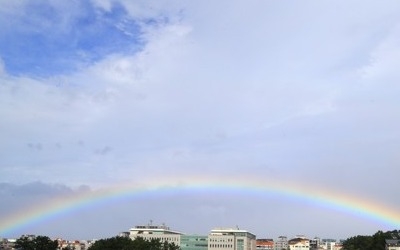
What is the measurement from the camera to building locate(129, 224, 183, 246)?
166m

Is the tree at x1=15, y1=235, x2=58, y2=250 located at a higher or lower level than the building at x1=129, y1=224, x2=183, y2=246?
lower

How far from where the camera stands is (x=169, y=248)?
104 m

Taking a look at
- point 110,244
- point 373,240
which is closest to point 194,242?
point 373,240

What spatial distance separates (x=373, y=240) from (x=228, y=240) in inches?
1902

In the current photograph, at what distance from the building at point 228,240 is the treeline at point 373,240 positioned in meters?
33.7

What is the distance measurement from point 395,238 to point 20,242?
9825 centimetres

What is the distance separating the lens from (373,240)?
13225 centimetres

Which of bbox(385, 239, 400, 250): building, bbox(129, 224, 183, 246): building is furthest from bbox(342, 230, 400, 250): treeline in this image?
bbox(129, 224, 183, 246): building

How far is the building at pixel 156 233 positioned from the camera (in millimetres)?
166125

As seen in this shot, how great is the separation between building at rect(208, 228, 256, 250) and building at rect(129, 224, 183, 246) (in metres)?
11.0

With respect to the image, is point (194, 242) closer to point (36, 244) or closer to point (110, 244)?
point (110, 244)

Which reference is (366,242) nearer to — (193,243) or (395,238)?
(395,238)

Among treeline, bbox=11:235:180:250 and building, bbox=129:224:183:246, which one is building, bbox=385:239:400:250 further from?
building, bbox=129:224:183:246

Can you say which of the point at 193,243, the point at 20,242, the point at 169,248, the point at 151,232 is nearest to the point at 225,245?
the point at 193,243
